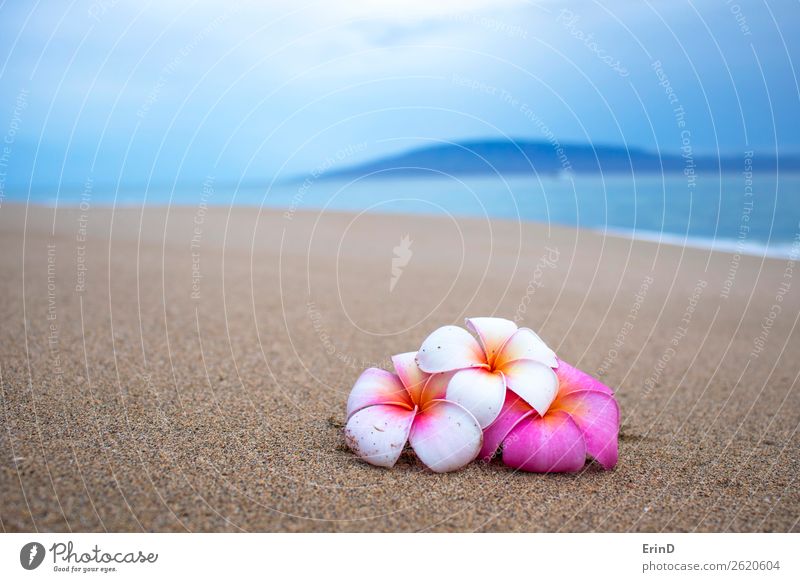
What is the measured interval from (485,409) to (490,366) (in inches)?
9.9

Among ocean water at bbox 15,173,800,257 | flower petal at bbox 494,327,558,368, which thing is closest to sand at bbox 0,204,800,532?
flower petal at bbox 494,327,558,368

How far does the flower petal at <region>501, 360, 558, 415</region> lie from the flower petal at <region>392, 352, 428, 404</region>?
0.38 metres

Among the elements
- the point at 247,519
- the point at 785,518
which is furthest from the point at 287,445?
the point at 785,518

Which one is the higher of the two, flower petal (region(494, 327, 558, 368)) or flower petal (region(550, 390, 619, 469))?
flower petal (region(494, 327, 558, 368))

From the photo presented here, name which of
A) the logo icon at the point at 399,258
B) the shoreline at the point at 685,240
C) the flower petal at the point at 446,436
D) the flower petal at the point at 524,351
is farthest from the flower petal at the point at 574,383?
the shoreline at the point at 685,240

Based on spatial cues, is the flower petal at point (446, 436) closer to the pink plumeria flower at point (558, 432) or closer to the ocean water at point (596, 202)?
the pink plumeria flower at point (558, 432)

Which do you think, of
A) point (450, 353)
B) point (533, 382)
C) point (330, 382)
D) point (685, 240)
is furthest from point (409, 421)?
point (685, 240)

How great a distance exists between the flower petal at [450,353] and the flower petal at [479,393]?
0.06 meters

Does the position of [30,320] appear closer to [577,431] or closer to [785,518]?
[577,431]

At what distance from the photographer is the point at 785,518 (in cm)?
289

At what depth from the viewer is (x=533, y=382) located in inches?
116

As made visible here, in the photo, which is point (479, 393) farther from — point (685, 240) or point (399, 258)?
point (685, 240)

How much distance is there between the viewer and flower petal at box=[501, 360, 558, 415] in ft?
9.58
